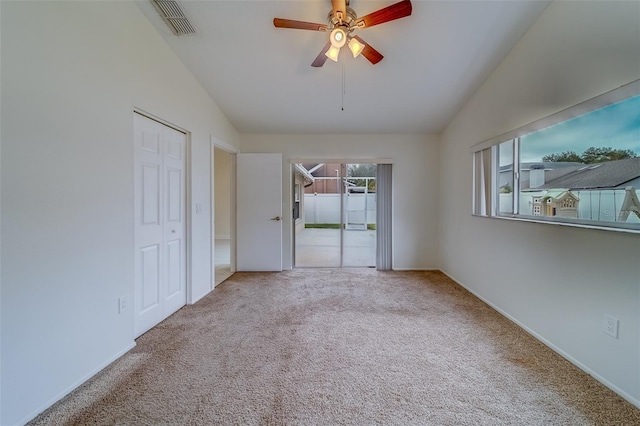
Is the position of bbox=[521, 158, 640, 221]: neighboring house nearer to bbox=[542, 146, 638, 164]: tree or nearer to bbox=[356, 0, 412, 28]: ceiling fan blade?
bbox=[542, 146, 638, 164]: tree

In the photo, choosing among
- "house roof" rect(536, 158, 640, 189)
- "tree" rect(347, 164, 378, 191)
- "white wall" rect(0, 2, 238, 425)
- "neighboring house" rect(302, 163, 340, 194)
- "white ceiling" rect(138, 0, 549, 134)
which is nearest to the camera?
"white wall" rect(0, 2, 238, 425)

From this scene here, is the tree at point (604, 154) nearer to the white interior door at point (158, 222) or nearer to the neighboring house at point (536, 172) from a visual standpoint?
the neighboring house at point (536, 172)

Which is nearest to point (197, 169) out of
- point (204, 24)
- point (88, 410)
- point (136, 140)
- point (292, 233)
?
point (136, 140)

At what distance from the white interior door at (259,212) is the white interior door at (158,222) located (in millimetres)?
1363

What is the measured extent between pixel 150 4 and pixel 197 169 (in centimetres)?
160

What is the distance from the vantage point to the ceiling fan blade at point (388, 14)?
5.80 ft

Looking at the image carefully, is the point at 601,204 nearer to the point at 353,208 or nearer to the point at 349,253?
the point at 353,208

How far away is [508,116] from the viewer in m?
2.73

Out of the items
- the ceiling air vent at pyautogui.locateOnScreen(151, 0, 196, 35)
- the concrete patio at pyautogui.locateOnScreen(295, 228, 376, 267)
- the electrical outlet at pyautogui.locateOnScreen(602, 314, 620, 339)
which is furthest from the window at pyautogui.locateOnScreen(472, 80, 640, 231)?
the ceiling air vent at pyautogui.locateOnScreen(151, 0, 196, 35)

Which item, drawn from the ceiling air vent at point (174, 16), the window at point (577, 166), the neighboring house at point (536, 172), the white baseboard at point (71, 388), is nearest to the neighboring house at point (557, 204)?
the window at point (577, 166)

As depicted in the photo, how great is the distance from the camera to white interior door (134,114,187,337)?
2367mm

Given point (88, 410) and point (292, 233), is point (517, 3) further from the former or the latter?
point (88, 410)

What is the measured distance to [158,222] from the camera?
8.50 ft

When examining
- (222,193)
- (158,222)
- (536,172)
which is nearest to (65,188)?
(158,222)
